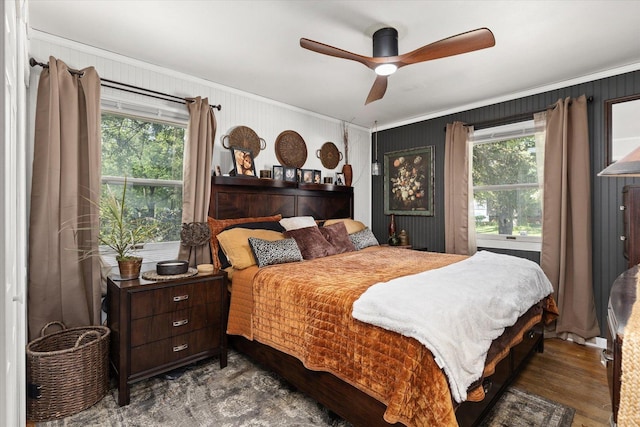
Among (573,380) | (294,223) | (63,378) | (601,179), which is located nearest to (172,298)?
(63,378)

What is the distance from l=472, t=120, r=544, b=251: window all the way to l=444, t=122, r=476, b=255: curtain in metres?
0.14

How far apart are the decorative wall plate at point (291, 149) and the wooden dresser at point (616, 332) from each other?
330 centimetres

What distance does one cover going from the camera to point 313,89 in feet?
11.7

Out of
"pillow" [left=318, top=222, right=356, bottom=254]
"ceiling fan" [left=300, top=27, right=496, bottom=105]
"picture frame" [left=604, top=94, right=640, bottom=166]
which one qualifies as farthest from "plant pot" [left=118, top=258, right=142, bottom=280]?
"picture frame" [left=604, top=94, right=640, bottom=166]

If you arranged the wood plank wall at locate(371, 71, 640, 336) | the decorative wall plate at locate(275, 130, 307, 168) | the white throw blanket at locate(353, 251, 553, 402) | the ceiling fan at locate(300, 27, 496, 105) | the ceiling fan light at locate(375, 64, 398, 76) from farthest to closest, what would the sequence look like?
the decorative wall plate at locate(275, 130, 307, 168), the wood plank wall at locate(371, 71, 640, 336), the ceiling fan light at locate(375, 64, 398, 76), the ceiling fan at locate(300, 27, 496, 105), the white throw blanket at locate(353, 251, 553, 402)

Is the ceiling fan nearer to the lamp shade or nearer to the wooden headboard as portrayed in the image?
the lamp shade

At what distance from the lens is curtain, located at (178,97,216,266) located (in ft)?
9.98

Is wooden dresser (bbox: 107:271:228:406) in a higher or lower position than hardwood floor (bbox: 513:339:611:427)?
higher

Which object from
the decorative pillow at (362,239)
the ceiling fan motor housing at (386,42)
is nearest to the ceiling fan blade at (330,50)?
the ceiling fan motor housing at (386,42)

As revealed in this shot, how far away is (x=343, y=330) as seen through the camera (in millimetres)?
1814

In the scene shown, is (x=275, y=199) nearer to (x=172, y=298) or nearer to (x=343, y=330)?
(x=172, y=298)

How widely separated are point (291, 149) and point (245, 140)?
26.7 inches

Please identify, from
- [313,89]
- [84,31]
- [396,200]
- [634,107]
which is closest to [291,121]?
[313,89]

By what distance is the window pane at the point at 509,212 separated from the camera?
3.61m
